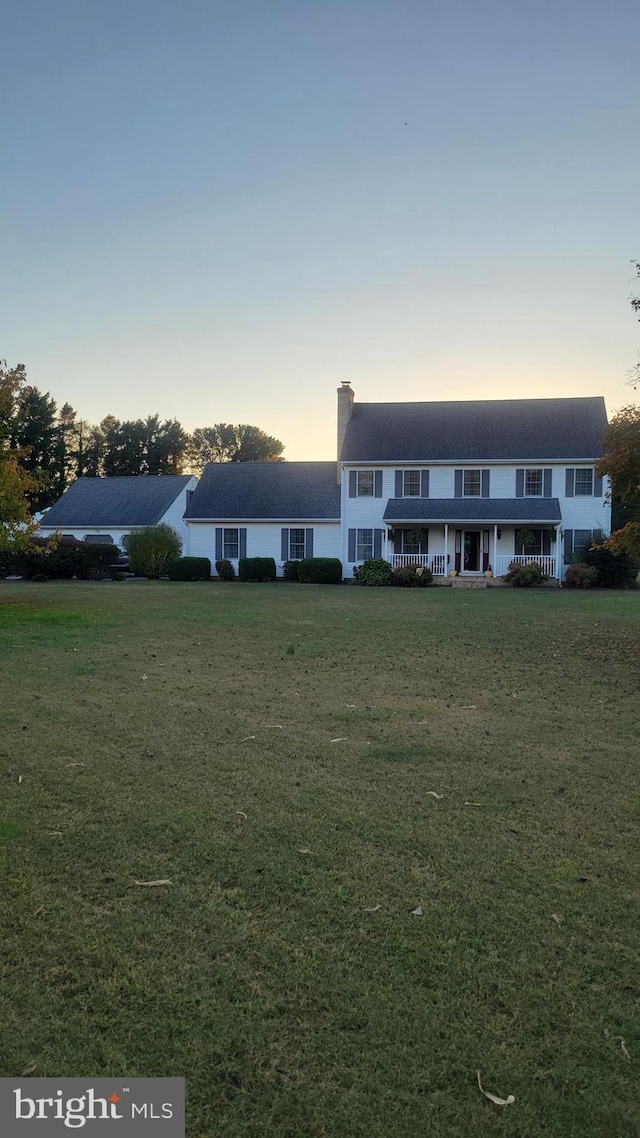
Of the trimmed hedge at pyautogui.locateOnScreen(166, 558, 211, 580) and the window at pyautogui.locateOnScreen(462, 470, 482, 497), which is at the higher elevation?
the window at pyautogui.locateOnScreen(462, 470, 482, 497)

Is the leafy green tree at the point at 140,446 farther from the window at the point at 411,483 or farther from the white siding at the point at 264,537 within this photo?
the window at the point at 411,483

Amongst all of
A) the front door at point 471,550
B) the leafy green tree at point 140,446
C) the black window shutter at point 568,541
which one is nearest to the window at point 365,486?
the front door at point 471,550

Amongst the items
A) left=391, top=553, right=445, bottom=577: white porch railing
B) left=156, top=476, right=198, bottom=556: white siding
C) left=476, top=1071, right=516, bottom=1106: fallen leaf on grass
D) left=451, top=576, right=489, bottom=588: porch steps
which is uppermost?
left=156, top=476, right=198, bottom=556: white siding

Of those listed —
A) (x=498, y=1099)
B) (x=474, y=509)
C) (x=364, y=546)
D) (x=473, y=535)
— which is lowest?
(x=498, y=1099)

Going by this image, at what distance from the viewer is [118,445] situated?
6456 centimetres

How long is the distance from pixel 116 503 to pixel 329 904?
36321mm

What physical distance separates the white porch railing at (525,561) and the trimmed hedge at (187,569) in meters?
12.9

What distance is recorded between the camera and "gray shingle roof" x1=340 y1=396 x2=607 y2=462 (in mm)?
29219

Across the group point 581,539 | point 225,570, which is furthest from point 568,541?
point 225,570

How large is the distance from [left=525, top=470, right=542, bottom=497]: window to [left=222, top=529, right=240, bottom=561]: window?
13542mm

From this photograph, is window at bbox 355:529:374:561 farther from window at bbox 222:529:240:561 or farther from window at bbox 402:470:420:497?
window at bbox 222:529:240:561

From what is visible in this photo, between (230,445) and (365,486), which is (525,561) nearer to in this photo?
(365,486)

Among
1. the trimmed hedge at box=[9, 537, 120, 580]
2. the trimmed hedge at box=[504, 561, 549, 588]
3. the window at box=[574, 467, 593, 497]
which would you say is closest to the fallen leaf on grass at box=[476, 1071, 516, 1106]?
the trimmed hedge at box=[504, 561, 549, 588]

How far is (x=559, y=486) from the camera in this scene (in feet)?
94.9
